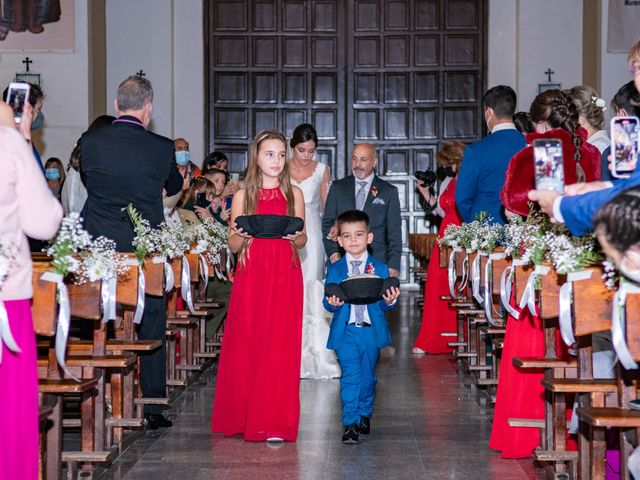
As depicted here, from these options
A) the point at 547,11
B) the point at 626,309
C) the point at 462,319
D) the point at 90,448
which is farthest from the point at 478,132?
the point at 626,309

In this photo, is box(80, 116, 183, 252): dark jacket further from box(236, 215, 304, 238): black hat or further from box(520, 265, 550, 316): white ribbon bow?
box(520, 265, 550, 316): white ribbon bow

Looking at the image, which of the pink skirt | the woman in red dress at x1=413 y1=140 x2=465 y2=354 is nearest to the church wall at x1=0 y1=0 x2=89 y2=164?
the woman in red dress at x1=413 y1=140 x2=465 y2=354

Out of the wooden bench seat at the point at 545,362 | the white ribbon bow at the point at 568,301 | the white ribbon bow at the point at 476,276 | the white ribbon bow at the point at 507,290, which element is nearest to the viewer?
the white ribbon bow at the point at 568,301

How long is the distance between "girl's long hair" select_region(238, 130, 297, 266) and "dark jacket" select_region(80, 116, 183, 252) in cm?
60

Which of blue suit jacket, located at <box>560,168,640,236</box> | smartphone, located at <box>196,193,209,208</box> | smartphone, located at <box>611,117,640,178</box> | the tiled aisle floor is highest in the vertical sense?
smartphone, located at <box>611,117,640,178</box>

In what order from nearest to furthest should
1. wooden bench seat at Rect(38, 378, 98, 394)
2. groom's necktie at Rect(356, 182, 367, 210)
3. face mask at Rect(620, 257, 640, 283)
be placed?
face mask at Rect(620, 257, 640, 283), wooden bench seat at Rect(38, 378, 98, 394), groom's necktie at Rect(356, 182, 367, 210)

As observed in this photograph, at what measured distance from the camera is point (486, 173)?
782cm

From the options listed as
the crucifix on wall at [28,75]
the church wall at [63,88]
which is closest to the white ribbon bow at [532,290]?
the church wall at [63,88]

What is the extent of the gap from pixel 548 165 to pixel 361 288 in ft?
8.14

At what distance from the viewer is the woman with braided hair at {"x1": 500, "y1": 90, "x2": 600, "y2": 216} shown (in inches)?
225

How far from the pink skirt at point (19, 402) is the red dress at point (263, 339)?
2.43m

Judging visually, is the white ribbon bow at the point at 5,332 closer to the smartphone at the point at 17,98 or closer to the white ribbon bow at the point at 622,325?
the smartphone at the point at 17,98

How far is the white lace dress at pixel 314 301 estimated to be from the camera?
926cm

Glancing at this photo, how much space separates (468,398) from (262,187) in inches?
97.9
